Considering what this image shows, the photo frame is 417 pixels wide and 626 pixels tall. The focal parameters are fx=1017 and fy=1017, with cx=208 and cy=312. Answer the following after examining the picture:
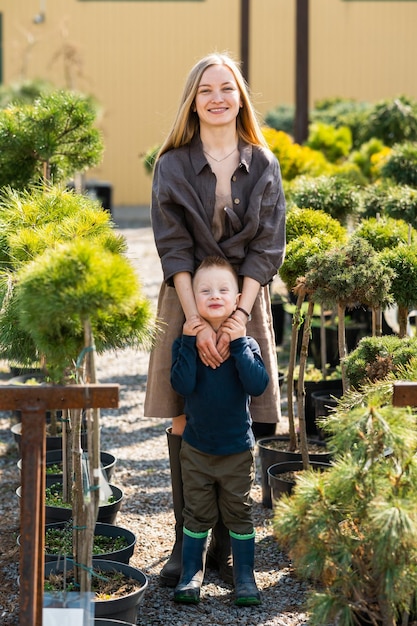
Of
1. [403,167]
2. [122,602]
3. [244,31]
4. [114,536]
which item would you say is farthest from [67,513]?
[244,31]

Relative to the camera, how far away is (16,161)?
4.53 meters

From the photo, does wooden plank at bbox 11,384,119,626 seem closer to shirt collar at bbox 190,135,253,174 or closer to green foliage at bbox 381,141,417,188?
shirt collar at bbox 190,135,253,174

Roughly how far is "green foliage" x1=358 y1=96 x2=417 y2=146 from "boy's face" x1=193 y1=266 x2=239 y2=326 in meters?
5.95

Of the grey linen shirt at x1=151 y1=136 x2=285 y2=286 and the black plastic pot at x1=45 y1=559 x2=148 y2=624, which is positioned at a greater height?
the grey linen shirt at x1=151 y1=136 x2=285 y2=286

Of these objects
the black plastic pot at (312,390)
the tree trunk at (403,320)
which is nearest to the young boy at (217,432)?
the tree trunk at (403,320)

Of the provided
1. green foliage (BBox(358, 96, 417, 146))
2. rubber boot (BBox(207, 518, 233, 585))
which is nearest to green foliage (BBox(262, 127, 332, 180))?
green foliage (BBox(358, 96, 417, 146))

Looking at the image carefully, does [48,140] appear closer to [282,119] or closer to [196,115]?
[196,115]

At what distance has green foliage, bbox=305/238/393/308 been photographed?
359 cm

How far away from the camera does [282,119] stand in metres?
16.8

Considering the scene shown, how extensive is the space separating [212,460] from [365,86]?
722 inches

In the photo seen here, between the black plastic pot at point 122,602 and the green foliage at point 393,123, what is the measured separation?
21.0 ft

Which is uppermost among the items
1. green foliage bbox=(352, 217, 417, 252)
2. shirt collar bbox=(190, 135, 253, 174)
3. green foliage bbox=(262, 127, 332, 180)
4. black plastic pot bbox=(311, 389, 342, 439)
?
green foliage bbox=(262, 127, 332, 180)

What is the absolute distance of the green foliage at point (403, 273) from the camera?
12.8ft

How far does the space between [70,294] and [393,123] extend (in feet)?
22.8
